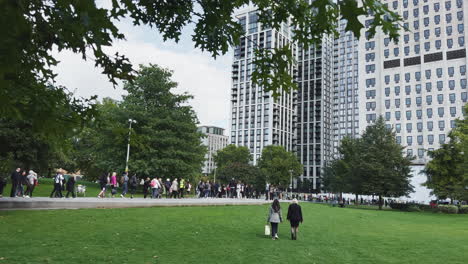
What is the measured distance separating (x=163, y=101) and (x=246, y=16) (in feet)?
403

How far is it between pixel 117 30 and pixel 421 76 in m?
98.6

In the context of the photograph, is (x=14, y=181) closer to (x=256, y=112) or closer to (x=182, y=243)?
(x=182, y=243)

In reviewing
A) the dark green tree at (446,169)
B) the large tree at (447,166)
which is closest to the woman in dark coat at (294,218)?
Result: the large tree at (447,166)

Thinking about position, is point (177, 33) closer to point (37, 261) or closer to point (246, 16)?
point (37, 261)

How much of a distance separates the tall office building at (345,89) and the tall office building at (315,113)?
10.1 ft

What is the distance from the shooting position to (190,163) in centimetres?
4225

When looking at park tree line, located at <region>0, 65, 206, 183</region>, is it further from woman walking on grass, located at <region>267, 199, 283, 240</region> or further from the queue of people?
woman walking on grass, located at <region>267, 199, 283, 240</region>

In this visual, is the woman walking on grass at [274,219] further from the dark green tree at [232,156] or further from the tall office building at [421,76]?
the dark green tree at [232,156]

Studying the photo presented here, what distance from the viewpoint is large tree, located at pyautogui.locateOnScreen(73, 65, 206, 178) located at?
1549 inches

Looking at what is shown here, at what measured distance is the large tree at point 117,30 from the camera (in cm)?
257

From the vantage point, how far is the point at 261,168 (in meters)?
106

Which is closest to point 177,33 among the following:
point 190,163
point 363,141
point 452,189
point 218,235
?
point 218,235

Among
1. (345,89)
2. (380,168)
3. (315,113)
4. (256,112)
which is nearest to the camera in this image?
(380,168)

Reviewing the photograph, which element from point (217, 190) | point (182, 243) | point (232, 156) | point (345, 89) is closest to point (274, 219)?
point (182, 243)
